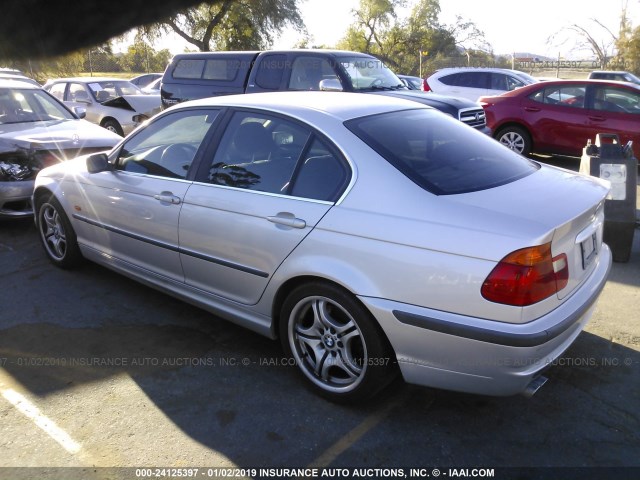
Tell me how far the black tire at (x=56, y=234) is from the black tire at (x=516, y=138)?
7.35 m

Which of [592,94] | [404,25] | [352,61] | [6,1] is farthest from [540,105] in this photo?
[404,25]

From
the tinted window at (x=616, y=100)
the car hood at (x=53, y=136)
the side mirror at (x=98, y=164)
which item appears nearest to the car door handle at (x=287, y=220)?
the side mirror at (x=98, y=164)

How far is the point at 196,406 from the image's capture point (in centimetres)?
304

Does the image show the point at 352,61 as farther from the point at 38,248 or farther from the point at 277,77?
the point at 38,248

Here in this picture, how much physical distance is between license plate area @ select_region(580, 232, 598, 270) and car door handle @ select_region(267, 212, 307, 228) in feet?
4.71

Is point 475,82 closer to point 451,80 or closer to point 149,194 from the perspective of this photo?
point 451,80

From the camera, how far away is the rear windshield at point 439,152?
291 centimetres

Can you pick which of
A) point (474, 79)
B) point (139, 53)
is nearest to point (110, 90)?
point (474, 79)

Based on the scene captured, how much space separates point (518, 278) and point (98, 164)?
318 cm

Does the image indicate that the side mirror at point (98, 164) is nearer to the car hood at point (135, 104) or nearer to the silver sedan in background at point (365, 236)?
the silver sedan in background at point (365, 236)

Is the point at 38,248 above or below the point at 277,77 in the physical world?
below

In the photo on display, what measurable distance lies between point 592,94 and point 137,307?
803 cm

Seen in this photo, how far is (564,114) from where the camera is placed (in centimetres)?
921

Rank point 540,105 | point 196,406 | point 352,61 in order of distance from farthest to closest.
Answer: point 540,105 < point 352,61 < point 196,406
